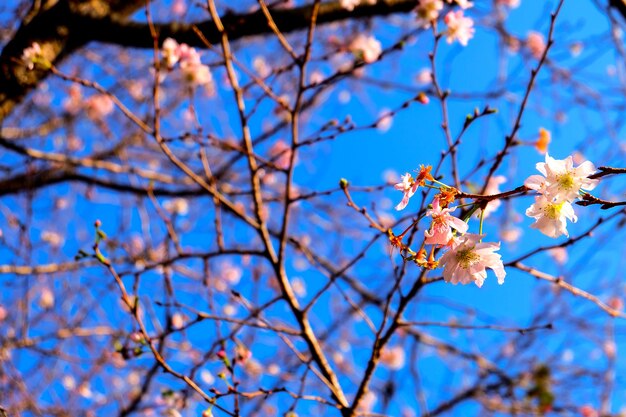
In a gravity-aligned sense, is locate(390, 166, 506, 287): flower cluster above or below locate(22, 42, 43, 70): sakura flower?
below

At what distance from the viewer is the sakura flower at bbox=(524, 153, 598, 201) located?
973 mm

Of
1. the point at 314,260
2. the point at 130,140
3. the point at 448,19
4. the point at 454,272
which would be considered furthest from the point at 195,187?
the point at 454,272

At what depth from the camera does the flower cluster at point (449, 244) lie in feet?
3.34

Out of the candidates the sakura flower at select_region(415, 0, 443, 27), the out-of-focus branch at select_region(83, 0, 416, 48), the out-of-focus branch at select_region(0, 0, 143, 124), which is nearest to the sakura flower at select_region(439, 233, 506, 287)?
the sakura flower at select_region(415, 0, 443, 27)

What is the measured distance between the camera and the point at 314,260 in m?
2.12

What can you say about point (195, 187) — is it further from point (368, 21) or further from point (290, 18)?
point (368, 21)

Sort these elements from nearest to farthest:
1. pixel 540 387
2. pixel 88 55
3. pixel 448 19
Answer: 1. pixel 448 19
2. pixel 540 387
3. pixel 88 55

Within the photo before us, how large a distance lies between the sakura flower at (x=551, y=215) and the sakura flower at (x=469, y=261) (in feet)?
0.32

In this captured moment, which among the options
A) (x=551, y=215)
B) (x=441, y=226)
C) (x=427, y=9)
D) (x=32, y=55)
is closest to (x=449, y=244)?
(x=441, y=226)

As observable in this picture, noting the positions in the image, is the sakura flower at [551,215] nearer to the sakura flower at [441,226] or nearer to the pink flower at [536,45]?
the sakura flower at [441,226]

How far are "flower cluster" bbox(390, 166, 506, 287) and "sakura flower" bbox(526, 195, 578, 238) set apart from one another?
10 cm

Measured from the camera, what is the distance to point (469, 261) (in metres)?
1.10

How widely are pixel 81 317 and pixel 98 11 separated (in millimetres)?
2076

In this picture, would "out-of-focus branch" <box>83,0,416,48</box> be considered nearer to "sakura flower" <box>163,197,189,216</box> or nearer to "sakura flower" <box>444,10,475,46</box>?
"sakura flower" <box>444,10,475,46</box>
